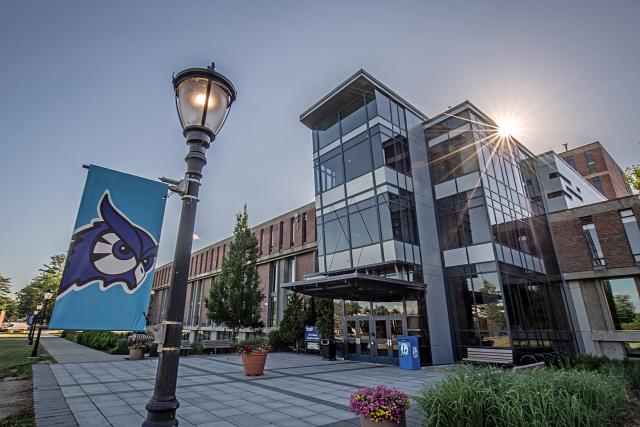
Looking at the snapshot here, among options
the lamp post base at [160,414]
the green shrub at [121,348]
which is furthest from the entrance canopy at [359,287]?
the lamp post base at [160,414]

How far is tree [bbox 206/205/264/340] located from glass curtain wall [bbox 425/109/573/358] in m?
13.7

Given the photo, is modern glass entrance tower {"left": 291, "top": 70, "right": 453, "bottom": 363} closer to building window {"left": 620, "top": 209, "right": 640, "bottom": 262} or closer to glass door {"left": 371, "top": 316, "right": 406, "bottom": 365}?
glass door {"left": 371, "top": 316, "right": 406, "bottom": 365}

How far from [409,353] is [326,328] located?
252 inches

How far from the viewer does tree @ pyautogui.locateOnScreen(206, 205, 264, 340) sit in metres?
23.0

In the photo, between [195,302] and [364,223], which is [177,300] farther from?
[195,302]

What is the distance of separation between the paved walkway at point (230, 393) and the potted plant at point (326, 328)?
4.20 metres

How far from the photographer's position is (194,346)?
66.7ft

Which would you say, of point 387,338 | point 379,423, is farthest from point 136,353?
point 379,423

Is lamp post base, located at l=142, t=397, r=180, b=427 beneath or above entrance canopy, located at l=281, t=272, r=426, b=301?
beneath

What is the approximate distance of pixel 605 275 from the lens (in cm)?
1953

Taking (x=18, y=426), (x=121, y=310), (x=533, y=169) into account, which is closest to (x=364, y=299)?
(x=18, y=426)

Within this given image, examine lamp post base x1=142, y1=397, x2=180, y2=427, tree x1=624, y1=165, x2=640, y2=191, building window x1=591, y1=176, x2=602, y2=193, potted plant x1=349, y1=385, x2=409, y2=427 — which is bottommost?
potted plant x1=349, y1=385, x2=409, y2=427

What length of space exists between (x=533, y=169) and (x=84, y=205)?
2904 cm

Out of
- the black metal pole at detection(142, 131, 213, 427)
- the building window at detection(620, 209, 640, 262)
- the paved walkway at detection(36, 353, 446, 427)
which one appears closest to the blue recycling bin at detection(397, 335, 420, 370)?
the paved walkway at detection(36, 353, 446, 427)
